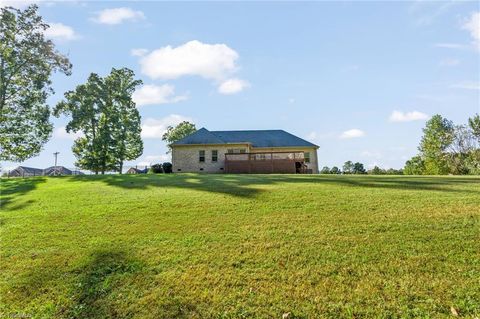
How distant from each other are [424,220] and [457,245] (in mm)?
1203

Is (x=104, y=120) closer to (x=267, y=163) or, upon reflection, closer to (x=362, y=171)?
(x=267, y=163)

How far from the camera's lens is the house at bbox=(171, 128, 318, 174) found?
76.8 ft

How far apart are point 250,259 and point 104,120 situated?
3486 centimetres

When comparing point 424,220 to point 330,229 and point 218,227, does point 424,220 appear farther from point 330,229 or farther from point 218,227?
point 218,227

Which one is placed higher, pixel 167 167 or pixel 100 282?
pixel 167 167

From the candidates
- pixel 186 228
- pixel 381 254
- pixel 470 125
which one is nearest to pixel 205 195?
pixel 186 228

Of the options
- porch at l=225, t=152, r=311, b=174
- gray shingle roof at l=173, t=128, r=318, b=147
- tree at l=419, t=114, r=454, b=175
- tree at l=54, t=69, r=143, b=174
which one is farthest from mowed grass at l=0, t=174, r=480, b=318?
tree at l=419, t=114, r=454, b=175

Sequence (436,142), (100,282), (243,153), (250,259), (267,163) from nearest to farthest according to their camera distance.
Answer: (100,282) < (250,259) < (267,163) < (243,153) < (436,142)

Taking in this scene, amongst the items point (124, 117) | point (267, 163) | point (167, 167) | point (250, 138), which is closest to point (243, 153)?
point (267, 163)

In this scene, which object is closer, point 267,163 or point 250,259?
point 250,259

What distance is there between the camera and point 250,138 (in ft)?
102

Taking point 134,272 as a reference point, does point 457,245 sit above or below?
above

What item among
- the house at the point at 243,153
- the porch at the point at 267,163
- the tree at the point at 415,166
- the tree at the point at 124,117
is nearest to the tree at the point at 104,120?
the tree at the point at 124,117

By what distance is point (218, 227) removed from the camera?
6586 mm
